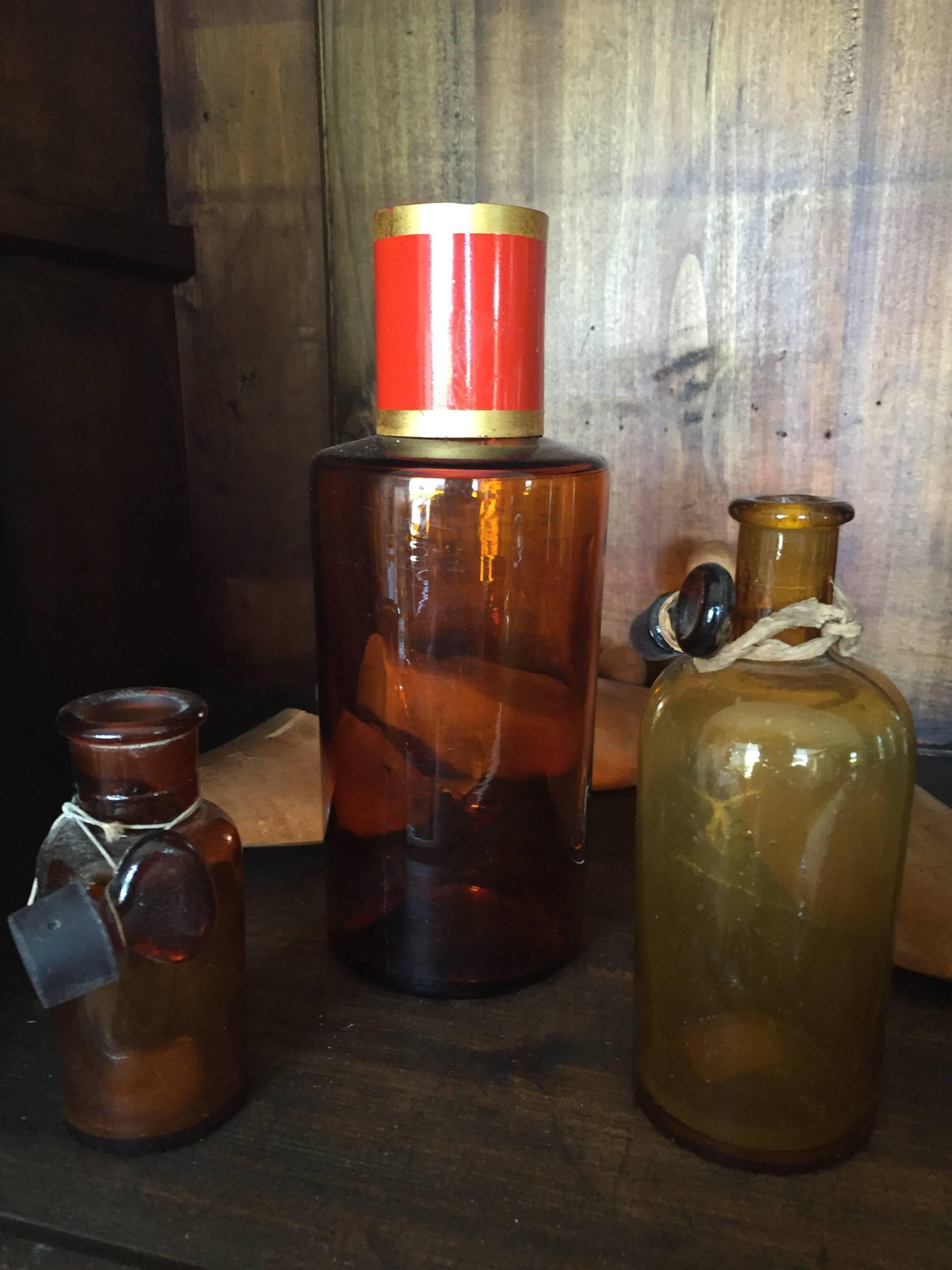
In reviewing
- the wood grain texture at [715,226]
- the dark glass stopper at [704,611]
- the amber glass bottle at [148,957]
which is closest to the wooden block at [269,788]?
the amber glass bottle at [148,957]

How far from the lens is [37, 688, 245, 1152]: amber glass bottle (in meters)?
0.47

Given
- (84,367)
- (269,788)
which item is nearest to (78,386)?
(84,367)

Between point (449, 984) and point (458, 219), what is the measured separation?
1.48 ft

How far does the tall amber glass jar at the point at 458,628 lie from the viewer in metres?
0.59

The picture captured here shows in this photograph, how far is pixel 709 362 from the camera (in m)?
1.00

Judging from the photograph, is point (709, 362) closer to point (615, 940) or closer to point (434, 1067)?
point (615, 940)

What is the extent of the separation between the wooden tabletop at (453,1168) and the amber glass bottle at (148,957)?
0.02 meters

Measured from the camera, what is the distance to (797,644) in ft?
1.63

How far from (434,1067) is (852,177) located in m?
0.84

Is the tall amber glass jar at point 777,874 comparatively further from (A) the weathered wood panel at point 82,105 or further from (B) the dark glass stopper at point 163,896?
(A) the weathered wood panel at point 82,105

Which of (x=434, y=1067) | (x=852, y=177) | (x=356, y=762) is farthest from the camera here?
(x=852, y=177)

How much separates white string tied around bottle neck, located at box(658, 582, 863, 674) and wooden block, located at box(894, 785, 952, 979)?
0.57 ft

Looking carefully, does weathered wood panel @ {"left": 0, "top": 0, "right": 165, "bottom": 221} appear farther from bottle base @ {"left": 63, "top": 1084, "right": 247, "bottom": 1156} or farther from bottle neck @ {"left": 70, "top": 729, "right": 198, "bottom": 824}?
bottle base @ {"left": 63, "top": 1084, "right": 247, "bottom": 1156}

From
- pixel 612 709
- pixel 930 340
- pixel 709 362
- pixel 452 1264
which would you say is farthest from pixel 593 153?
pixel 452 1264
